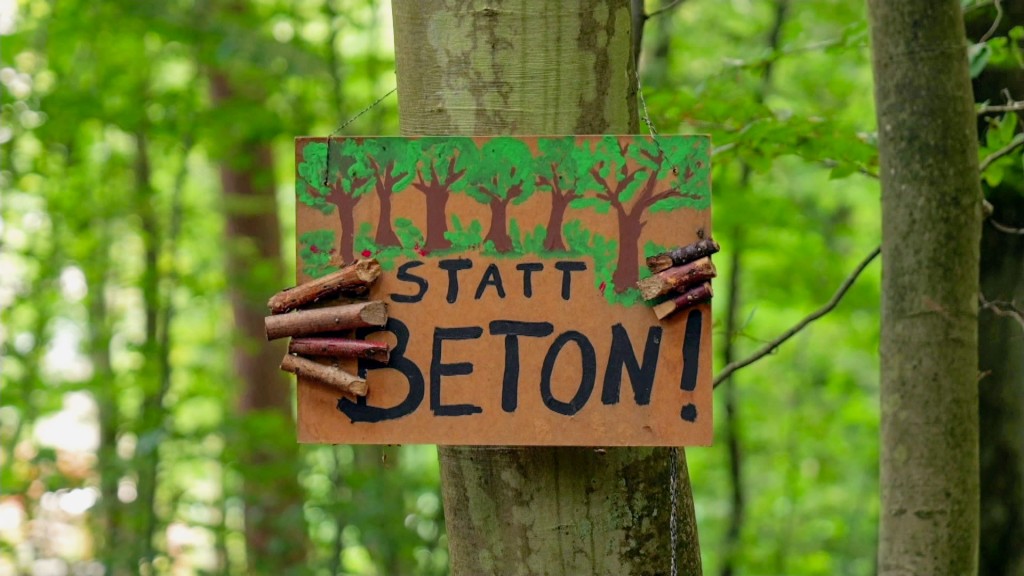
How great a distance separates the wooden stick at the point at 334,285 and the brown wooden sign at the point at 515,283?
0.06 feet

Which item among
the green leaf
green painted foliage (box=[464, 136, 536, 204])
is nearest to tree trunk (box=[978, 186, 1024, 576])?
the green leaf

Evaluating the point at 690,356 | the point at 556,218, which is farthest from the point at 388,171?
the point at 690,356

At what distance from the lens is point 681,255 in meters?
1.30

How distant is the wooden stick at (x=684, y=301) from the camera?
127 cm

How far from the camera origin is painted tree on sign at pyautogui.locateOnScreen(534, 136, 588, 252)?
1317 mm

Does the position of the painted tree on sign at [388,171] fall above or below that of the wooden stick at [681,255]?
above

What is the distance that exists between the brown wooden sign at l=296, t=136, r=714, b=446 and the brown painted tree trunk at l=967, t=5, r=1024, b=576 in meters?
1.99

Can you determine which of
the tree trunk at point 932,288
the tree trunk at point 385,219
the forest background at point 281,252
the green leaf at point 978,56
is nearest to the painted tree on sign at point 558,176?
the tree trunk at point 385,219

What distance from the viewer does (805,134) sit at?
230 centimetres

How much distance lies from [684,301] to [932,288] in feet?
2.58

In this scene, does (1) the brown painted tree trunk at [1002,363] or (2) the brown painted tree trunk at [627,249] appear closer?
(2) the brown painted tree trunk at [627,249]

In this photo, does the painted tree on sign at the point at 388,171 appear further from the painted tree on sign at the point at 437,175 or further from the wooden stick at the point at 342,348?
the wooden stick at the point at 342,348

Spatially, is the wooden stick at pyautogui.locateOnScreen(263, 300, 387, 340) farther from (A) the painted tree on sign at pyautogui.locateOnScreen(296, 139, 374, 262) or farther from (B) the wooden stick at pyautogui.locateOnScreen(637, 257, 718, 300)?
(B) the wooden stick at pyautogui.locateOnScreen(637, 257, 718, 300)

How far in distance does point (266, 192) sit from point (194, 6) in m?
2.45
